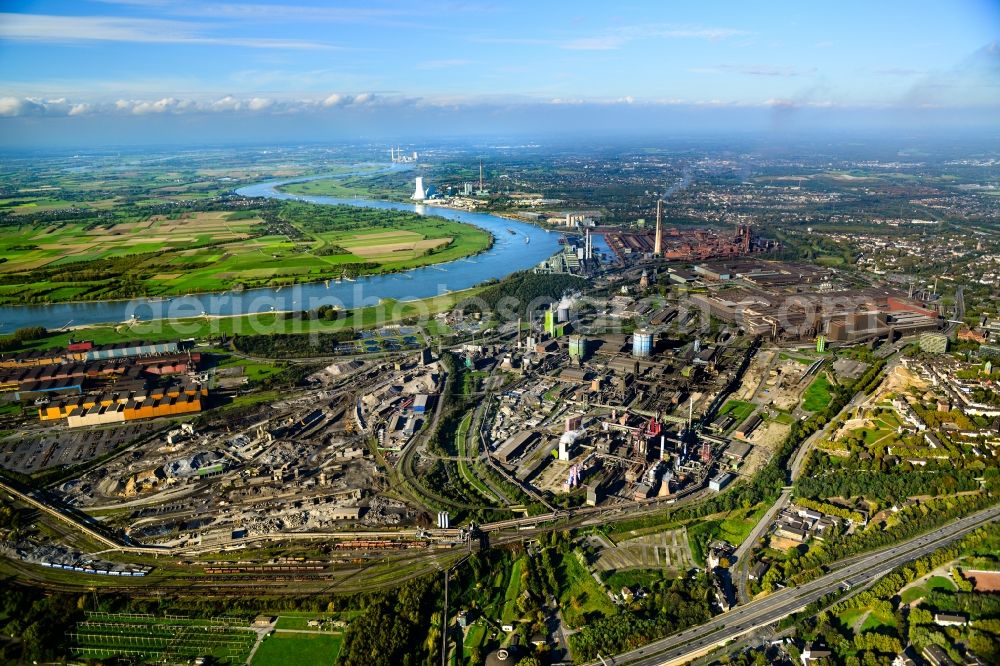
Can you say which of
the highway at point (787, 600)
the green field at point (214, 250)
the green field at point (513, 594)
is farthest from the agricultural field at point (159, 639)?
the green field at point (214, 250)

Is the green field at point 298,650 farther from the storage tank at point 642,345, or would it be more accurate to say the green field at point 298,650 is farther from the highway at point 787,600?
the storage tank at point 642,345

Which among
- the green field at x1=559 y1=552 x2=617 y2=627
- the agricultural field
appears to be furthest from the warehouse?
the agricultural field

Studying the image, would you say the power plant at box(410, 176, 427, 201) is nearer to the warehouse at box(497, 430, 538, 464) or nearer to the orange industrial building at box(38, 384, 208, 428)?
the orange industrial building at box(38, 384, 208, 428)

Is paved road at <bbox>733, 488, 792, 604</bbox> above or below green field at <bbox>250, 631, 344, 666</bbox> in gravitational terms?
above

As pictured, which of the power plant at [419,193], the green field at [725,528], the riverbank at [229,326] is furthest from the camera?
the power plant at [419,193]

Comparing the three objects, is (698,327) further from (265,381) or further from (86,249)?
(86,249)
